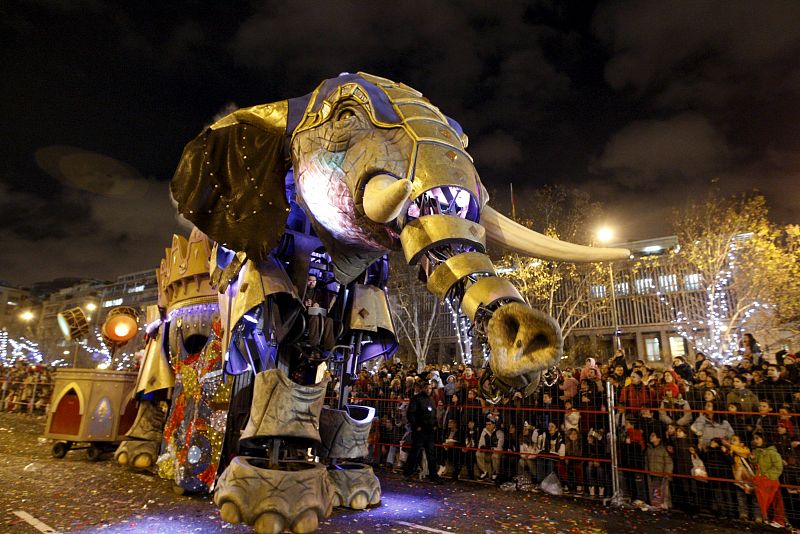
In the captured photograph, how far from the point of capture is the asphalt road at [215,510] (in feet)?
11.7

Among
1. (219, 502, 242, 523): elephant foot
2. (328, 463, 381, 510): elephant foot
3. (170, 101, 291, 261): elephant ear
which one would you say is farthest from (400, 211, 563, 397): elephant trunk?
(328, 463, 381, 510): elephant foot

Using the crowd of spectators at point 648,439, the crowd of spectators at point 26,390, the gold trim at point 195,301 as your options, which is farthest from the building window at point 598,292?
the gold trim at point 195,301

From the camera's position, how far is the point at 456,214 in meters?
2.68

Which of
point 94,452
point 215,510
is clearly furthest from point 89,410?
point 215,510

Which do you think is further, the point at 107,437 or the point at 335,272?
the point at 107,437

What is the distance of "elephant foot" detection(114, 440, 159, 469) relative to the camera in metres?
5.61

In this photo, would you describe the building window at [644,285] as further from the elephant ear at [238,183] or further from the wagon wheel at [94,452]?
the elephant ear at [238,183]

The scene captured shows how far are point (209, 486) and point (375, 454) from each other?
4.66 m

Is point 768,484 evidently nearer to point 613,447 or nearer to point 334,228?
point 613,447

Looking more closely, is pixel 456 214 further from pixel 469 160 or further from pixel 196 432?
pixel 196 432

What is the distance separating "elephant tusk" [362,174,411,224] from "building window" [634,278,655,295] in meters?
28.1

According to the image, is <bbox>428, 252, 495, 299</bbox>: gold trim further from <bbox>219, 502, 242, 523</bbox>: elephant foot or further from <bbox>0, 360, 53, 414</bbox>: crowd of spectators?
<bbox>0, 360, 53, 414</bbox>: crowd of spectators

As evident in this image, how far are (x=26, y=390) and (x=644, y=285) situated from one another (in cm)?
2798

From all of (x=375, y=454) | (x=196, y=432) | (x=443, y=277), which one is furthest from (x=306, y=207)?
(x=375, y=454)
